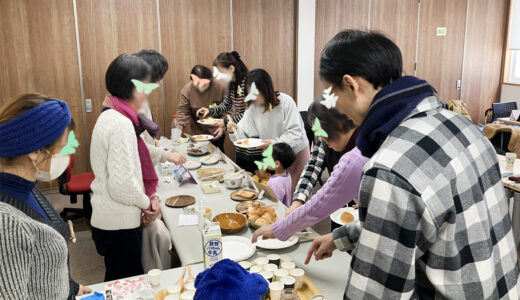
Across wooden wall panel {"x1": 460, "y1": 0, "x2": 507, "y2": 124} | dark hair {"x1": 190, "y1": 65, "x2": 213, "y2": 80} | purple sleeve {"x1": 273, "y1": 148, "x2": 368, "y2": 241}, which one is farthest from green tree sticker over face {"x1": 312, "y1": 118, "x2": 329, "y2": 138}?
wooden wall panel {"x1": 460, "y1": 0, "x2": 507, "y2": 124}

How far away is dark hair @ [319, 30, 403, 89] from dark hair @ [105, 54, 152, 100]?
1255mm

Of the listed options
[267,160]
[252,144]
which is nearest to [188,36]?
[252,144]

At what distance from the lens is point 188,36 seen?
5.11 m

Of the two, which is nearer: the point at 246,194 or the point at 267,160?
the point at 246,194

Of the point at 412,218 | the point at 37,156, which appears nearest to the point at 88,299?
the point at 37,156

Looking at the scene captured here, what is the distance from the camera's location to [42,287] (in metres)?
1.16

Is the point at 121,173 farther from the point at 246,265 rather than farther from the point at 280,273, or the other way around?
the point at 280,273

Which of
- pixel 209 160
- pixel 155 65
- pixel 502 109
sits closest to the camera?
pixel 155 65

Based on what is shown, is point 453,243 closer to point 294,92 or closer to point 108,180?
point 108,180

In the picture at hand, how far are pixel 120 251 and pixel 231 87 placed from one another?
7.77ft

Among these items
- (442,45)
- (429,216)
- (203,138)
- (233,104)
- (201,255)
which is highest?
(442,45)

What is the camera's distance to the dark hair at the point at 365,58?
3.33 ft

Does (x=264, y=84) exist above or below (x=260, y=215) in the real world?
above

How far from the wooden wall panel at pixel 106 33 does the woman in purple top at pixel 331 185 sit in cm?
369
